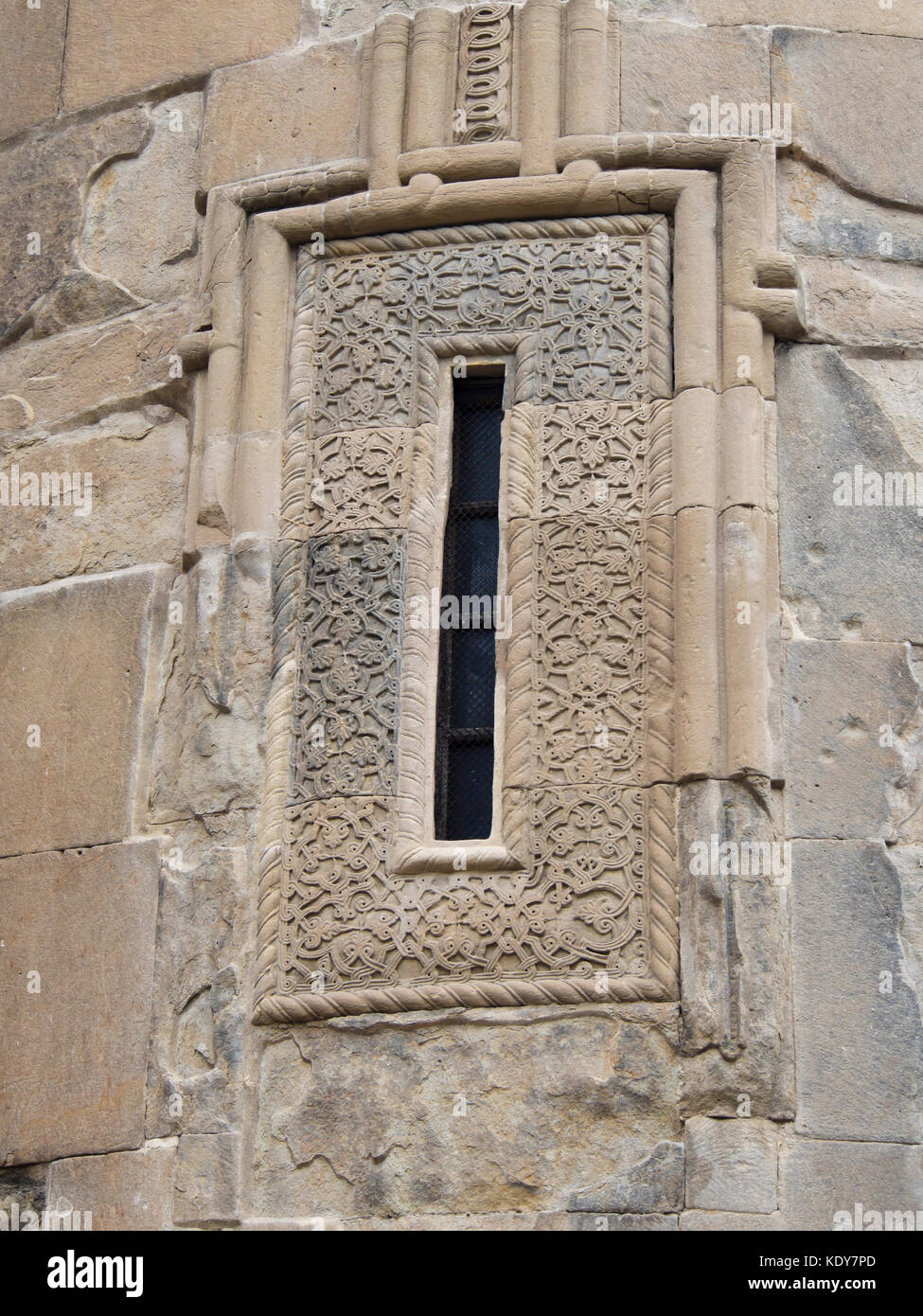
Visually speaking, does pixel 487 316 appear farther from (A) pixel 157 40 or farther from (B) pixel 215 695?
(A) pixel 157 40

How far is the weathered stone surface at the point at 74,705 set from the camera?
7.27 metres

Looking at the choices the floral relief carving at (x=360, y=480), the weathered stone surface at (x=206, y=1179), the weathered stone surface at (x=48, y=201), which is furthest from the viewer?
the weathered stone surface at (x=48, y=201)

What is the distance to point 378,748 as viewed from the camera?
22.4ft

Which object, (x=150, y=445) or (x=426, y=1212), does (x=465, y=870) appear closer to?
(x=426, y=1212)

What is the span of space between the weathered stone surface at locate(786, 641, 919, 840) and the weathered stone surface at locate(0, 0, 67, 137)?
3.51 meters

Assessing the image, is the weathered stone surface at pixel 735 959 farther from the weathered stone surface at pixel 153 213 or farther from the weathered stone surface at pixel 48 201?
the weathered stone surface at pixel 48 201

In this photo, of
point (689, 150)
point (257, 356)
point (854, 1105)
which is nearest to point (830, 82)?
point (689, 150)

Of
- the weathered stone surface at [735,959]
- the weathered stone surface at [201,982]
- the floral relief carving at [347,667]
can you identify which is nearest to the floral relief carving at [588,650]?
the weathered stone surface at [735,959]

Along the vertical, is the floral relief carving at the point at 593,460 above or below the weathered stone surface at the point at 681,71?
below

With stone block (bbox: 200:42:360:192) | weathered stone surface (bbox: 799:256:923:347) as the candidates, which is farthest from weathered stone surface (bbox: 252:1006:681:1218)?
stone block (bbox: 200:42:360:192)

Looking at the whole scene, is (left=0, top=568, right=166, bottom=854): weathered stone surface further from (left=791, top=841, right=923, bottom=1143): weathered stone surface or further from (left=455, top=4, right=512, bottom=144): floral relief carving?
(left=791, top=841, right=923, bottom=1143): weathered stone surface

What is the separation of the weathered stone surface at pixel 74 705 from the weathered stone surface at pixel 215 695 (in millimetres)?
129

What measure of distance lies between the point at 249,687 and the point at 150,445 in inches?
44.0

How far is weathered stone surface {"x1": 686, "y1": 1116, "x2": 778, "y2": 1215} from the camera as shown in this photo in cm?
621
